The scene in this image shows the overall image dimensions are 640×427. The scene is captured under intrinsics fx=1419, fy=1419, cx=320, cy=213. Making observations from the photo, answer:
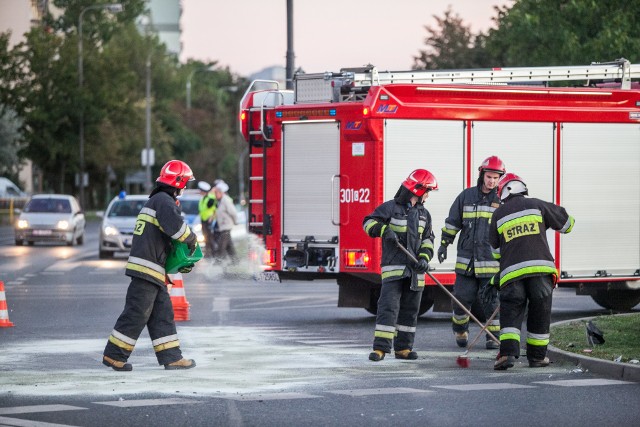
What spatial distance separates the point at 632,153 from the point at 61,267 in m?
14.8

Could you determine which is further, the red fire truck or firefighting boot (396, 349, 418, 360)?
the red fire truck

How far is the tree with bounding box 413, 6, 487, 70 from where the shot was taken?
179 ft

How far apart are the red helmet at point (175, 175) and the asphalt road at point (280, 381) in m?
1.60

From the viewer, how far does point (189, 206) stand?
34.5m

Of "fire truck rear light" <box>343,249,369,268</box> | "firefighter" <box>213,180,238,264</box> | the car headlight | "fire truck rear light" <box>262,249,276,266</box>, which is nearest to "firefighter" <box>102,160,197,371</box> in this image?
"fire truck rear light" <box>343,249,369,268</box>

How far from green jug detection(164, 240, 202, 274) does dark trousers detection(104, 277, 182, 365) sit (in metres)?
0.23

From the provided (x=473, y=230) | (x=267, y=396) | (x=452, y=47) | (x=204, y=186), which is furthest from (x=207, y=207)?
(x=452, y=47)

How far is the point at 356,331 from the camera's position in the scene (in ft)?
52.2

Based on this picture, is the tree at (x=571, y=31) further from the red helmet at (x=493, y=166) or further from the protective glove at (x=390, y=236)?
the protective glove at (x=390, y=236)

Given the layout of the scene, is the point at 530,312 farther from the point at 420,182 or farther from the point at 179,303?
the point at 179,303

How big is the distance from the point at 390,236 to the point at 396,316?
74cm

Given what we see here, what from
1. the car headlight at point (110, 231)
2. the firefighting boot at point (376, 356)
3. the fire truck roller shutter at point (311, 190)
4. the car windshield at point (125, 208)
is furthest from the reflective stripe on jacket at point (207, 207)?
the firefighting boot at point (376, 356)

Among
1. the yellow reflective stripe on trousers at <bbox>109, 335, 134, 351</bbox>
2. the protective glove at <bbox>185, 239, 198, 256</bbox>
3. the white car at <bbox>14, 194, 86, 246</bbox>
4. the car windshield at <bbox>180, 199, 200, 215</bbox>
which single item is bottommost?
the white car at <bbox>14, 194, 86, 246</bbox>

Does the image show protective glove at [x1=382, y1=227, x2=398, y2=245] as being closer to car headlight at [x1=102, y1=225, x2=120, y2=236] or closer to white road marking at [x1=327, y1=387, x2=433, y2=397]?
white road marking at [x1=327, y1=387, x2=433, y2=397]
